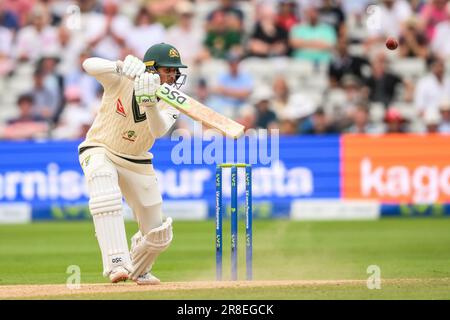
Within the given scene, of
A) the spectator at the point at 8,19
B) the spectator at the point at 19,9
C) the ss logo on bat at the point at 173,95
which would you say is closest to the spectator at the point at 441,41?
the spectator at the point at 19,9

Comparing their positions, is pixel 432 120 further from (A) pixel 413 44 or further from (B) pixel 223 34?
(B) pixel 223 34

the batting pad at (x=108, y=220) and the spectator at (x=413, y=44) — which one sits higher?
the spectator at (x=413, y=44)

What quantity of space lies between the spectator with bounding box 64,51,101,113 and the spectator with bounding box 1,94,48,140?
71cm

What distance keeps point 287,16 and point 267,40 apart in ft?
1.78

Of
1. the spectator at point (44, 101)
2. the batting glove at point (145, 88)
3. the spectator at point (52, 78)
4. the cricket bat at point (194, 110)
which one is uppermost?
the spectator at point (52, 78)

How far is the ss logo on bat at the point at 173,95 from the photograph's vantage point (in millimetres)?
7766

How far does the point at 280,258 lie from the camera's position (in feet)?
35.4

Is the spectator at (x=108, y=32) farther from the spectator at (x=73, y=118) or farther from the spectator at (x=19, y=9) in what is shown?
the spectator at (x=19, y=9)

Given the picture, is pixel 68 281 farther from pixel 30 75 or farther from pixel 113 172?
pixel 30 75

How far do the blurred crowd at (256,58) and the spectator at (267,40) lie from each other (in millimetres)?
15

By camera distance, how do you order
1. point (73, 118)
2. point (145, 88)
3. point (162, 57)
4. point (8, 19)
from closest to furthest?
point (145, 88), point (162, 57), point (73, 118), point (8, 19)

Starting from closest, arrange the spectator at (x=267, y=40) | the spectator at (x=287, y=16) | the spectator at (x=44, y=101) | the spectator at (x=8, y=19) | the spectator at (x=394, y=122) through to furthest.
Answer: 1. the spectator at (x=394, y=122)
2. the spectator at (x=44, y=101)
3. the spectator at (x=267, y=40)
4. the spectator at (x=287, y=16)
5. the spectator at (x=8, y=19)

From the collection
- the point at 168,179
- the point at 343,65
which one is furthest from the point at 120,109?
the point at 343,65

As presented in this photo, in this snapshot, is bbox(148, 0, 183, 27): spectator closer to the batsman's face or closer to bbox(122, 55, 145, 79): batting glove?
the batsman's face
